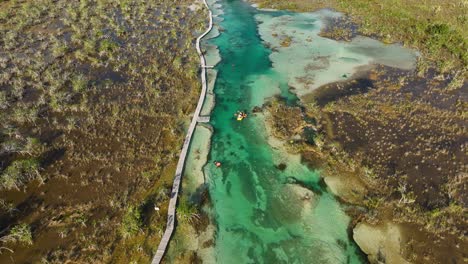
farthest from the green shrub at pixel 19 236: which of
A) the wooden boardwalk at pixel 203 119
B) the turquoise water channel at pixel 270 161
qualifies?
the wooden boardwalk at pixel 203 119

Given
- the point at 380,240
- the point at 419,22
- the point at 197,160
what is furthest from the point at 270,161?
the point at 419,22

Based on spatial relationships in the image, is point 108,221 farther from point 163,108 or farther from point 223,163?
point 163,108

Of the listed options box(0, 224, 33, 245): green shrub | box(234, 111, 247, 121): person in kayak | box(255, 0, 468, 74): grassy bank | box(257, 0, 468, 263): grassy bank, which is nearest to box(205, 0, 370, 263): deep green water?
box(234, 111, 247, 121): person in kayak

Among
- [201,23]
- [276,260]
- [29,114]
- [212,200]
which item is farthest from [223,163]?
[201,23]

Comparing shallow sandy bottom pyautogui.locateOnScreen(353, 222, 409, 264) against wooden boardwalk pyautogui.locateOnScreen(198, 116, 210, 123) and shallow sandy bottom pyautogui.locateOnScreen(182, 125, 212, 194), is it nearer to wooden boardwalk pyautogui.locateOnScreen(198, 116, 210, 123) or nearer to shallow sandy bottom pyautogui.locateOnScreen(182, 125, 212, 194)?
shallow sandy bottom pyautogui.locateOnScreen(182, 125, 212, 194)

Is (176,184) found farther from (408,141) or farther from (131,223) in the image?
(408,141)

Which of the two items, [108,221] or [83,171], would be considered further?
[83,171]
